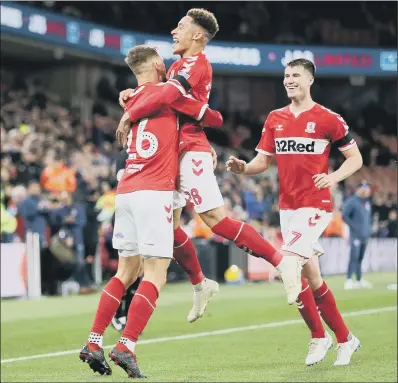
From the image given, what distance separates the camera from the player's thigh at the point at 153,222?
7.25m

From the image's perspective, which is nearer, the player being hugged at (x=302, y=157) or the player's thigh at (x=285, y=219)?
the player being hugged at (x=302, y=157)

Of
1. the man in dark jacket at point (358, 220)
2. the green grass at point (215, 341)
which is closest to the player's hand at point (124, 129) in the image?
the green grass at point (215, 341)

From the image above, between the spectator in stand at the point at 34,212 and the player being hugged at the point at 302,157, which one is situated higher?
the player being hugged at the point at 302,157

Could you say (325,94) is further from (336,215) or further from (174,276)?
(174,276)

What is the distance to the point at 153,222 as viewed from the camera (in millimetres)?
7250

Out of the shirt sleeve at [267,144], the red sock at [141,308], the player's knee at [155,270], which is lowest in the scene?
the red sock at [141,308]

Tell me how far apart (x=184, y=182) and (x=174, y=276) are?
45.6 ft

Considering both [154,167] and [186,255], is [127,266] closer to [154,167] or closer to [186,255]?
[186,255]

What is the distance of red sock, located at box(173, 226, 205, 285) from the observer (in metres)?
7.80

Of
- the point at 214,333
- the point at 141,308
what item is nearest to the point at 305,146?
the point at 141,308

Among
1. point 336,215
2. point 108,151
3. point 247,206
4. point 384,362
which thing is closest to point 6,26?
point 108,151

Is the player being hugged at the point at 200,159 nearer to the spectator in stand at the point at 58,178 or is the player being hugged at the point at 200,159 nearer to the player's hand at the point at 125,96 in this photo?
the player's hand at the point at 125,96

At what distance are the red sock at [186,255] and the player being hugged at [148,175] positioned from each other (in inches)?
15.7

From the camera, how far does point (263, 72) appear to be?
114ft
